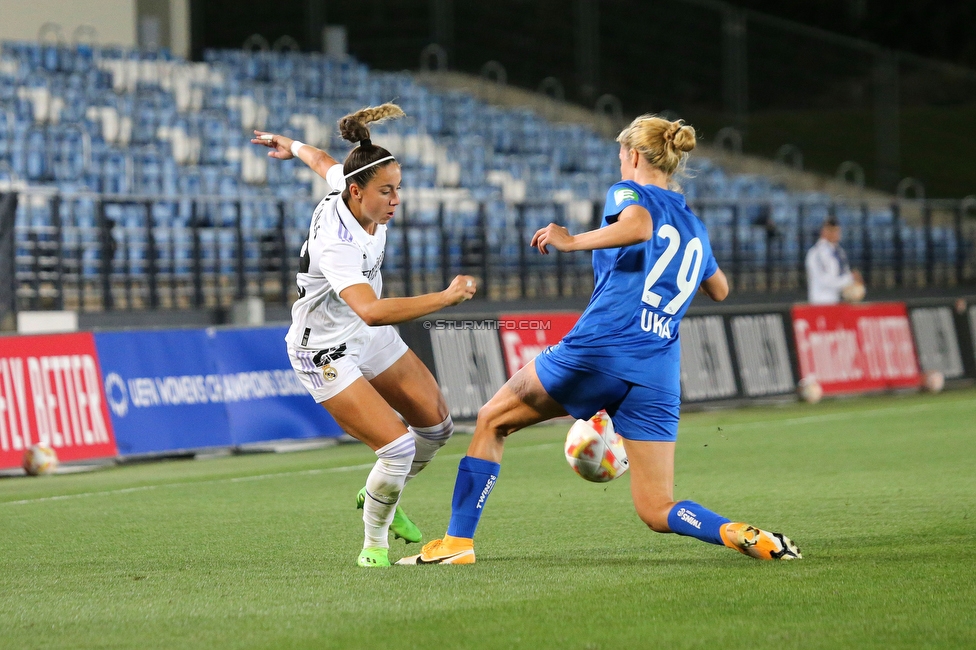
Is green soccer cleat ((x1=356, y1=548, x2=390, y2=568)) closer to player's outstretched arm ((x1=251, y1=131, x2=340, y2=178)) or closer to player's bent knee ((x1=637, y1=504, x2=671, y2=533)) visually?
player's bent knee ((x1=637, y1=504, x2=671, y2=533))

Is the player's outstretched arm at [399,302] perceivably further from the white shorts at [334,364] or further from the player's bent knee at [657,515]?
the player's bent knee at [657,515]

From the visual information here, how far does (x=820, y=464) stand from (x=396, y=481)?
557cm

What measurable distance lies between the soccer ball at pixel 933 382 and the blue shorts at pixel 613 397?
1402 centimetres

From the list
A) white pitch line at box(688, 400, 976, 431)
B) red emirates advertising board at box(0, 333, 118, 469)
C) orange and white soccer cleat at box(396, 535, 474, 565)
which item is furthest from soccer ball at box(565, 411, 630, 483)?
white pitch line at box(688, 400, 976, 431)

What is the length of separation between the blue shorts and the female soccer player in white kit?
84 centimetres

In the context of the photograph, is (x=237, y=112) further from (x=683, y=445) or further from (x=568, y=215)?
(x=683, y=445)

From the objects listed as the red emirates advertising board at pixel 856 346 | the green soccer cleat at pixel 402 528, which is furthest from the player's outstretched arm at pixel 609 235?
the red emirates advertising board at pixel 856 346

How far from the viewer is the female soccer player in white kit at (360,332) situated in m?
6.52

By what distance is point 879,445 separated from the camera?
1262cm

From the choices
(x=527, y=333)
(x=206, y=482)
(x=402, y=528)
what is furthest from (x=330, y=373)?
(x=527, y=333)

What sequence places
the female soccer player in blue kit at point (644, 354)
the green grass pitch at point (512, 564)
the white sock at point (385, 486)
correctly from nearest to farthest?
1. the green grass pitch at point (512, 564)
2. the female soccer player in blue kit at point (644, 354)
3. the white sock at point (385, 486)

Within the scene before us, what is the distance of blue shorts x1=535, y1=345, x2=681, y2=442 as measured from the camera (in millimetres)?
6434

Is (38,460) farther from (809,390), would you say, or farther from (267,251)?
(809,390)

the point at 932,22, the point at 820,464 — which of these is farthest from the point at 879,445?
the point at 932,22
